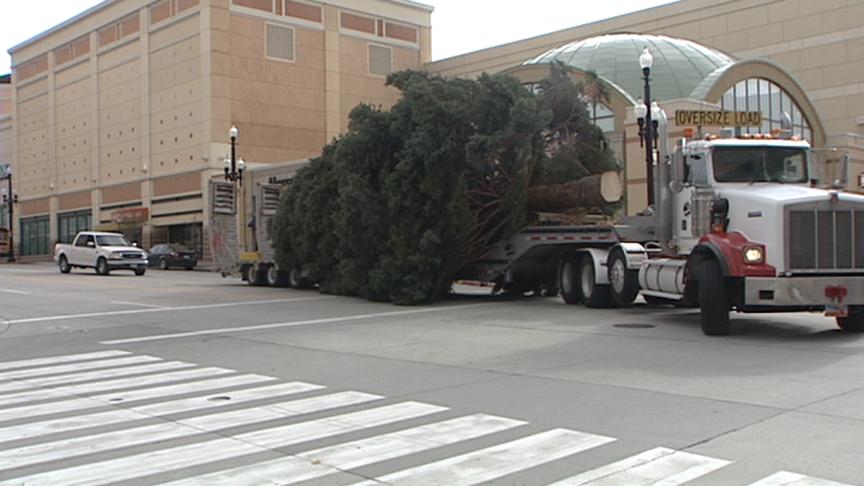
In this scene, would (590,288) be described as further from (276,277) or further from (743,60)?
(743,60)

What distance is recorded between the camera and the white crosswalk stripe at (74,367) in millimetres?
10914

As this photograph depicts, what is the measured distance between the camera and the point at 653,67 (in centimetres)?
4766

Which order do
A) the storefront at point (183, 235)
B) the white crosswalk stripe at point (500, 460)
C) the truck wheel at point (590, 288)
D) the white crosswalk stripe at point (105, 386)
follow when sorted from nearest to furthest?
the white crosswalk stripe at point (500, 460) → the white crosswalk stripe at point (105, 386) → the truck wheel at point (590, 288) → the storefront at point (183, 235)

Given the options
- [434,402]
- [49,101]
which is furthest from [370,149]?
[49,101]

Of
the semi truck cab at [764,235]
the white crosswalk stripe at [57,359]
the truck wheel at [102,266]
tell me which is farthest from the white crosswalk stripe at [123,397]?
the truck wheel at [102,266]

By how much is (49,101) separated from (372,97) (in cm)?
3050

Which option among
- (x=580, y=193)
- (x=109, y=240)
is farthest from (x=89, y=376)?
(x=109, y=240)

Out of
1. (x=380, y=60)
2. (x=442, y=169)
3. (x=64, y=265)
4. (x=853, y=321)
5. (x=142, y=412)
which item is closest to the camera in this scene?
(x=142, y=412)

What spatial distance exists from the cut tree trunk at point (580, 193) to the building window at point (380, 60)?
47892mm

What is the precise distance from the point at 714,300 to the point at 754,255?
0.93 meters

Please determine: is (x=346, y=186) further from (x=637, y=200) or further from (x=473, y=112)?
(x=637, y=200)

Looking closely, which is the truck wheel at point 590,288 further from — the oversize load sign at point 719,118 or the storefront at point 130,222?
the storefront at point 130,222

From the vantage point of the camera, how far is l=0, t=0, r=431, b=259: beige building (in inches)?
2287

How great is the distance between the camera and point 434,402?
8.47 metres
